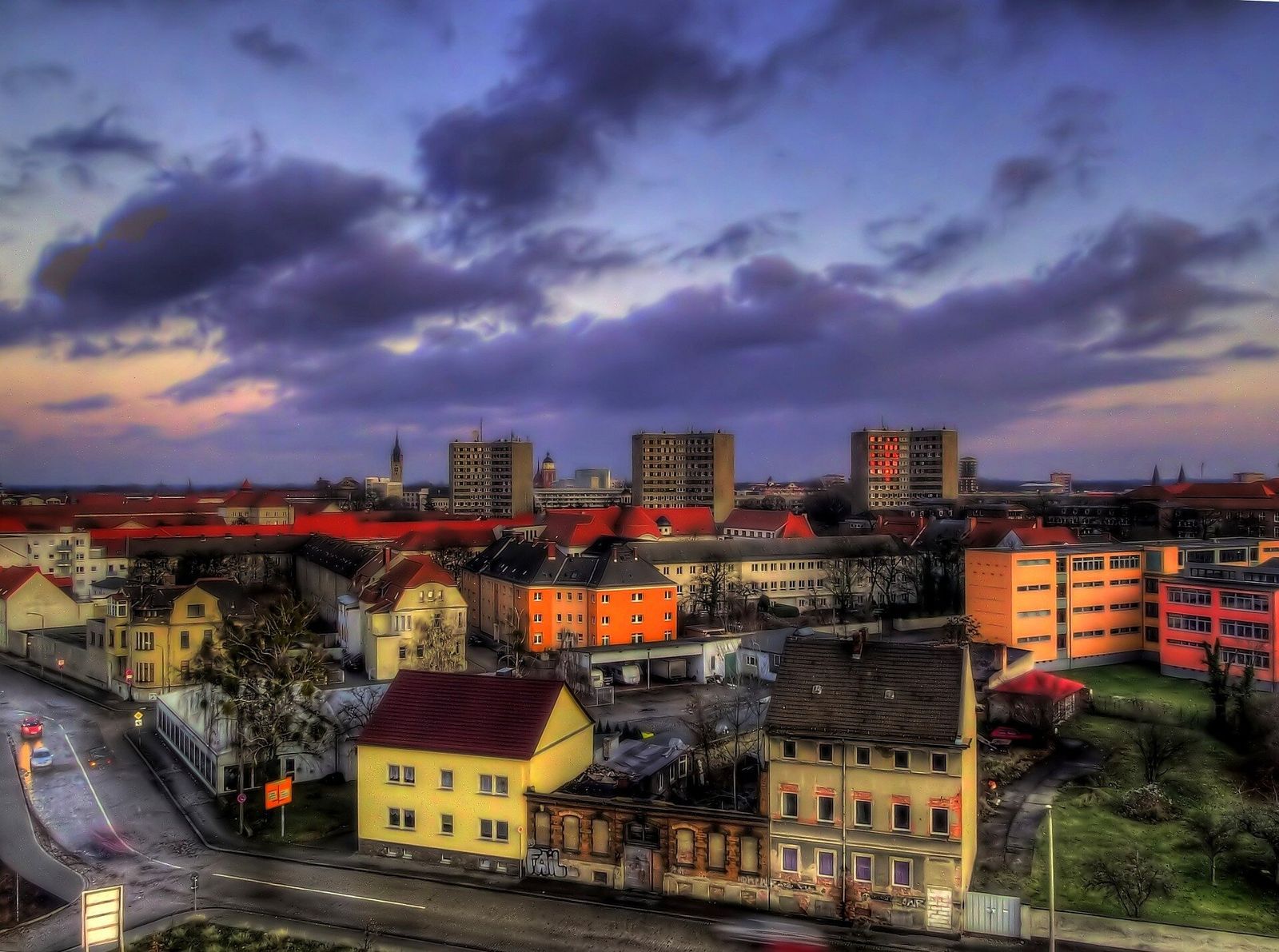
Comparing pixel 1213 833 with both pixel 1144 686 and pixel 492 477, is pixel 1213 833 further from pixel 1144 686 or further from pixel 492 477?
pixel 492 477

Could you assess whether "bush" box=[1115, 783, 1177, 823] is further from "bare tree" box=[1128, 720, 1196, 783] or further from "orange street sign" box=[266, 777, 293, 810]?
"orange street sign" box=[266, 777, 293, 810]

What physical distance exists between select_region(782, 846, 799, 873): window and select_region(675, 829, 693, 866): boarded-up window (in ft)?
3.78

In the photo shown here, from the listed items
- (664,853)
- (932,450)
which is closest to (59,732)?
(664,853)

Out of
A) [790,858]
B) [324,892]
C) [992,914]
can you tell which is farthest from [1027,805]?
[324,892]

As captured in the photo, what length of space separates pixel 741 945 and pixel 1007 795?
24.8 feet

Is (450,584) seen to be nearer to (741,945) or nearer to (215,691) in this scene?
(215,691)

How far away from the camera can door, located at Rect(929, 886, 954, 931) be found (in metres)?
10.4

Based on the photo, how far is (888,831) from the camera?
35.5 feet

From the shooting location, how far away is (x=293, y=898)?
36.8 feet

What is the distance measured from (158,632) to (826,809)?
18380 mm

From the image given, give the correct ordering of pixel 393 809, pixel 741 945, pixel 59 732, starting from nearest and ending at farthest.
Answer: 1. pixel 741 945
2. pixel 393 809
3. pixel 59 732

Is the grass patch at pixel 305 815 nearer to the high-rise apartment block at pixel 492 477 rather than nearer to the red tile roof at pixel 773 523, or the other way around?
the red tile roof at pixel 773 523

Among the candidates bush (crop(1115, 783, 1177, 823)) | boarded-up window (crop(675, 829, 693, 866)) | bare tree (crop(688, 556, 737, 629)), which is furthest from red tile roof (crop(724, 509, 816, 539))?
boarded-up window (crop(675, 829, 693, 866))

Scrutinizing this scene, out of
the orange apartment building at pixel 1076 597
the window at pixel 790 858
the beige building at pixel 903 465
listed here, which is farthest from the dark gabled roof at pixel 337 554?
the beige building at pixel 903 465
